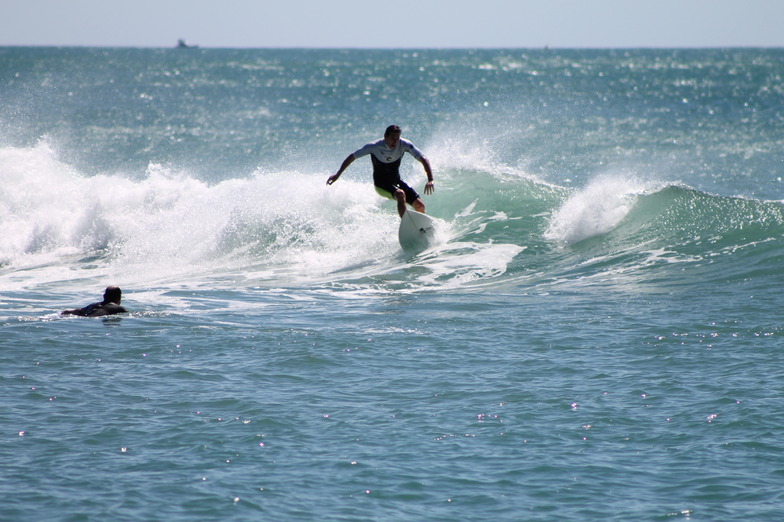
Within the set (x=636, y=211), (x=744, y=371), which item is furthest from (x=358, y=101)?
(x=744, y=371)

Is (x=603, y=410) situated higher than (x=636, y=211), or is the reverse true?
(x=636, y=211)

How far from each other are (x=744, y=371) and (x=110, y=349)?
5527 millimetres

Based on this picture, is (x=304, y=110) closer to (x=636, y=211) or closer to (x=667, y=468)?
(x=636, y=211)

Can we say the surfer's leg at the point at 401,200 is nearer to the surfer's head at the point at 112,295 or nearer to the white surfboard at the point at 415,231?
the white surfboard at the point at 415,231

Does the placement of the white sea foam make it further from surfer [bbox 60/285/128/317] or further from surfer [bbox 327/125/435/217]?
surfer [bbox 60/285/128/317]

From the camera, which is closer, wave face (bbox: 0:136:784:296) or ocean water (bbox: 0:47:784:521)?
ocean water (bbox: 0:47:784:521)

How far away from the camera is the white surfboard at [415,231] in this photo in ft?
43.2

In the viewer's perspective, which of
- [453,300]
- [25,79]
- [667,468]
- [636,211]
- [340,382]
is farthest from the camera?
[25,79]

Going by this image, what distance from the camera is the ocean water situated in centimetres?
532

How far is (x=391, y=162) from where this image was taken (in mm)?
12453

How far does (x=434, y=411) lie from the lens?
6.51 metres

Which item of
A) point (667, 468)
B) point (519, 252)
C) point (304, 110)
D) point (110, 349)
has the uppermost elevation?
point (304, 110)

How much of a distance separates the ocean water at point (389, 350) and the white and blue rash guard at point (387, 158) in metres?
1.15

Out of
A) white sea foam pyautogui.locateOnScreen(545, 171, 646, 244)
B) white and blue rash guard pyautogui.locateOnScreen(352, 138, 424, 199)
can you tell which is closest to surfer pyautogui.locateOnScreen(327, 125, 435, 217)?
white and blue rash guard pyautogui.locateOnScreen(352, 138, 424, 199)
